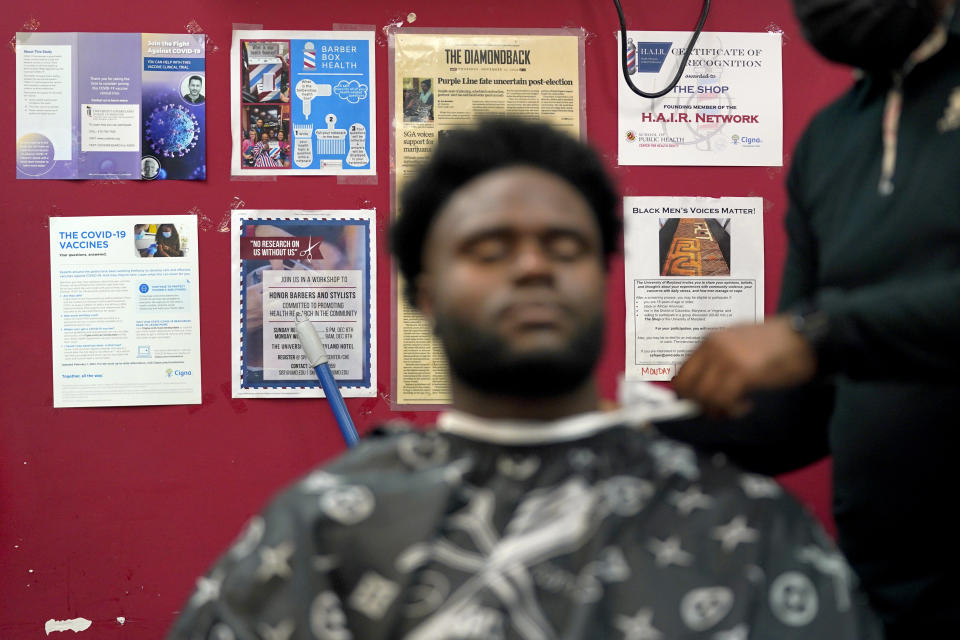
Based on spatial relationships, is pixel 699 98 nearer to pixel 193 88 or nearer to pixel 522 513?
pixel 193 88

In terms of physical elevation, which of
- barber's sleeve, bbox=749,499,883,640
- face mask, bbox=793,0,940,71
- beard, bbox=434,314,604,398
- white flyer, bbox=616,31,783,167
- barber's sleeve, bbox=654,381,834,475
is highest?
white flyer, bbox=616,31,783,167

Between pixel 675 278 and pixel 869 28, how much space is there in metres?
1.10

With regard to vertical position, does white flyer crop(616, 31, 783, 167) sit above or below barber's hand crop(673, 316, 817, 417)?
above

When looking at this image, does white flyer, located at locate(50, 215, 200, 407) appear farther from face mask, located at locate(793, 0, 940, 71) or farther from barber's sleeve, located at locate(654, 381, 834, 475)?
face mask, located at locate(793, 0, 940, 71)

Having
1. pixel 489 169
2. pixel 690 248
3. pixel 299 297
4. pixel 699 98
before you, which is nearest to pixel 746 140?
pixel 699 98

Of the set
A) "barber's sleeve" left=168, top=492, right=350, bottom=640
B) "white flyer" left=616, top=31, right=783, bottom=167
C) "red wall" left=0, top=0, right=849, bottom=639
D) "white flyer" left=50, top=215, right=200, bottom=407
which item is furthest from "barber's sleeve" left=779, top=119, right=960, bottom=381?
"white flyer" left=50, top=215, right=200, bottom=407

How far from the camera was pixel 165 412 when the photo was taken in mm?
2117

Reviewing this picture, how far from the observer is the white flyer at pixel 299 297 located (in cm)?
212

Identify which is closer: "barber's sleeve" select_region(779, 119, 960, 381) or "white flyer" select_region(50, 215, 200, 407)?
"barber's sleeve" select_region(779, 119, 960, 381)

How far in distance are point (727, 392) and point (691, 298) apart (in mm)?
1309

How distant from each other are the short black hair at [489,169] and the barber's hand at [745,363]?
27 centimetres

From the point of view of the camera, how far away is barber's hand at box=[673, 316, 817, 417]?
0.90 m

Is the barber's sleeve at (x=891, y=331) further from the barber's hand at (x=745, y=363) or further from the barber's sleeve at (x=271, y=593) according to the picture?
the barber's sleeve at (x=271, y=593)

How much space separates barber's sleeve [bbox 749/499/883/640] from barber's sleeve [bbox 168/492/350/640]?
1.51 feet
